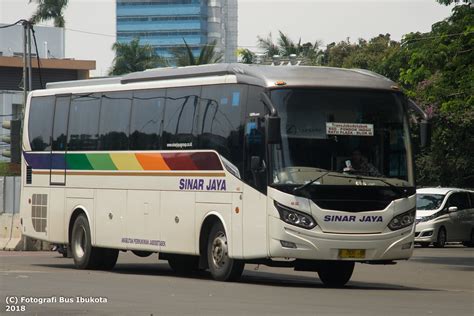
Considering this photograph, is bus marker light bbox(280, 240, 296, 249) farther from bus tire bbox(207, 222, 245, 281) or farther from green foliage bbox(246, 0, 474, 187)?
green foliage bbox(246, 0, 474, 187)

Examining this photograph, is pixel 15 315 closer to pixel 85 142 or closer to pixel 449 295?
pixel 449 295

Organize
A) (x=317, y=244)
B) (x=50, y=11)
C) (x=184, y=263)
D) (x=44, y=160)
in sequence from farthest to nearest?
(x=50, y=11), (x=44, y=160), (x=184, y=263), (x=317, y=244)

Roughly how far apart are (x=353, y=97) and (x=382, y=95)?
2.03 ft

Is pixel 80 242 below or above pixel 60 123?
below

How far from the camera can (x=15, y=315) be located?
1351 centimetres

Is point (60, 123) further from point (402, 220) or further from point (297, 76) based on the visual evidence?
point (402, 220)

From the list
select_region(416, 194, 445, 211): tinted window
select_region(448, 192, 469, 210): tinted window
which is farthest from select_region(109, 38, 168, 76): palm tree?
select_region(416, 194, 445, 211): tinted window

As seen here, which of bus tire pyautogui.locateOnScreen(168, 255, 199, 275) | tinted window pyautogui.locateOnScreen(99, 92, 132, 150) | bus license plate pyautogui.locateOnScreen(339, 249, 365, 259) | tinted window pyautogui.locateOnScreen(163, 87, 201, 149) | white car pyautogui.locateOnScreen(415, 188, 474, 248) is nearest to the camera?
bus license plate pyautogui.locateOnScreen(339, 249, 365, 259)

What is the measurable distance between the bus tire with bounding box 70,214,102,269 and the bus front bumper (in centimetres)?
586

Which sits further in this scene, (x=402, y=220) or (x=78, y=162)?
(x=78, y=162)

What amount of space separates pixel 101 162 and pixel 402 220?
651 cm

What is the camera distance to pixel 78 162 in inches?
923

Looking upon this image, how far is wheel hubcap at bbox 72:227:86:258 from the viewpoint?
23.4m

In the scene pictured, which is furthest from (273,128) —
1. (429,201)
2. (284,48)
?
(284,48)
